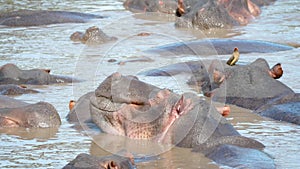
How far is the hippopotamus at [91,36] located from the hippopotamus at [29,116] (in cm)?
519

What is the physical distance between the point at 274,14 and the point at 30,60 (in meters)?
6.04

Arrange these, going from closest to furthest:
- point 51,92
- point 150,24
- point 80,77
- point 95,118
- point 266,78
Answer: point 95,118, point 266,78, point 51,92, point 80,77, point 150,24

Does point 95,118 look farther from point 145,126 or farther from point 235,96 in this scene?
point 235,96

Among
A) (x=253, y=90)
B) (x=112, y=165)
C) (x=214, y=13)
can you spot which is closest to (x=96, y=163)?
(x=112, y=165)

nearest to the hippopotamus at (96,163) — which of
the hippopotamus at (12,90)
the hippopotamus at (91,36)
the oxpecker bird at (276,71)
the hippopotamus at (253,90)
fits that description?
the hippopotamus at (253,90)

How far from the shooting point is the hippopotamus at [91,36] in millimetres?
12086

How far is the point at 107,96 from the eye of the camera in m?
6.28

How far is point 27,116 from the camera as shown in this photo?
6.82 m

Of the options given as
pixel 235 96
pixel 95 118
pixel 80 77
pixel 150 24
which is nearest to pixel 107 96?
pixel 95 118

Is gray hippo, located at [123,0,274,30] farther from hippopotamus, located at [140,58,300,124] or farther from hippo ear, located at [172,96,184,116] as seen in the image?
hippo ear, located at [172,96,184,116]

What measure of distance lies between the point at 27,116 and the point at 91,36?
535 centimetres

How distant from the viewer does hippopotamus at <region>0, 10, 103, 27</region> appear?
1382 cm

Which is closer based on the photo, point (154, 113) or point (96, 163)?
point (96, 163)

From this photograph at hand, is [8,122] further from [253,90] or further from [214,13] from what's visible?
[214,13]
